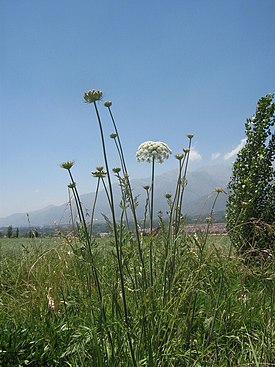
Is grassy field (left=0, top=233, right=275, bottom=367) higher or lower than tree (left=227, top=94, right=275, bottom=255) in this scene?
lower

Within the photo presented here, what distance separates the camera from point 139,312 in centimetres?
179

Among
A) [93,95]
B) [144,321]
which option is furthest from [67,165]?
[144,321]

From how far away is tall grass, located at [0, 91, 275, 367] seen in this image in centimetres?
171

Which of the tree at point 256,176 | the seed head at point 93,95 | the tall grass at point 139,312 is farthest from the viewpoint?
the tree at point 256,176

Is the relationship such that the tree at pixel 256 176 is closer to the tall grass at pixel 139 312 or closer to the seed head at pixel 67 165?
the tall grass at pixel 139 312

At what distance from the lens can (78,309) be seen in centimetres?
264

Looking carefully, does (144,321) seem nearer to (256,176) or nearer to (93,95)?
(93,95)

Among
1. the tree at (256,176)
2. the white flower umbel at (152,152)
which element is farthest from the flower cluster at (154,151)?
the tree at (256,176)

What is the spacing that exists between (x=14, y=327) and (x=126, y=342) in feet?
3.18

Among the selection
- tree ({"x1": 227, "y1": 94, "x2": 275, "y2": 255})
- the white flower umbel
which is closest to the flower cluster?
the white flower umbel

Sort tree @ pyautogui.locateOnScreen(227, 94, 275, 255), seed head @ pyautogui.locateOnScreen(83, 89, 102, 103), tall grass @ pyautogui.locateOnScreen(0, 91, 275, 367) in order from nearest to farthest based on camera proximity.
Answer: seed head @ pyautogui.locateOnScreen(83, 89, 102, 103) < tall grass @ pyautogui.locateOnScreen(0, 91, 275, 367) < tree @ pyautogui.locateOnScreen(227, 94, 275, 255)

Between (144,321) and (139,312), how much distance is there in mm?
83

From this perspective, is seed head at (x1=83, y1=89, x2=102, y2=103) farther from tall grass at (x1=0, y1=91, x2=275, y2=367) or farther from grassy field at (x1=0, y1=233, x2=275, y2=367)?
grassy field at (x1=0, y1=233, x2=275, y2=367)

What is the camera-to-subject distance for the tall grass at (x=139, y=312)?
171cm
